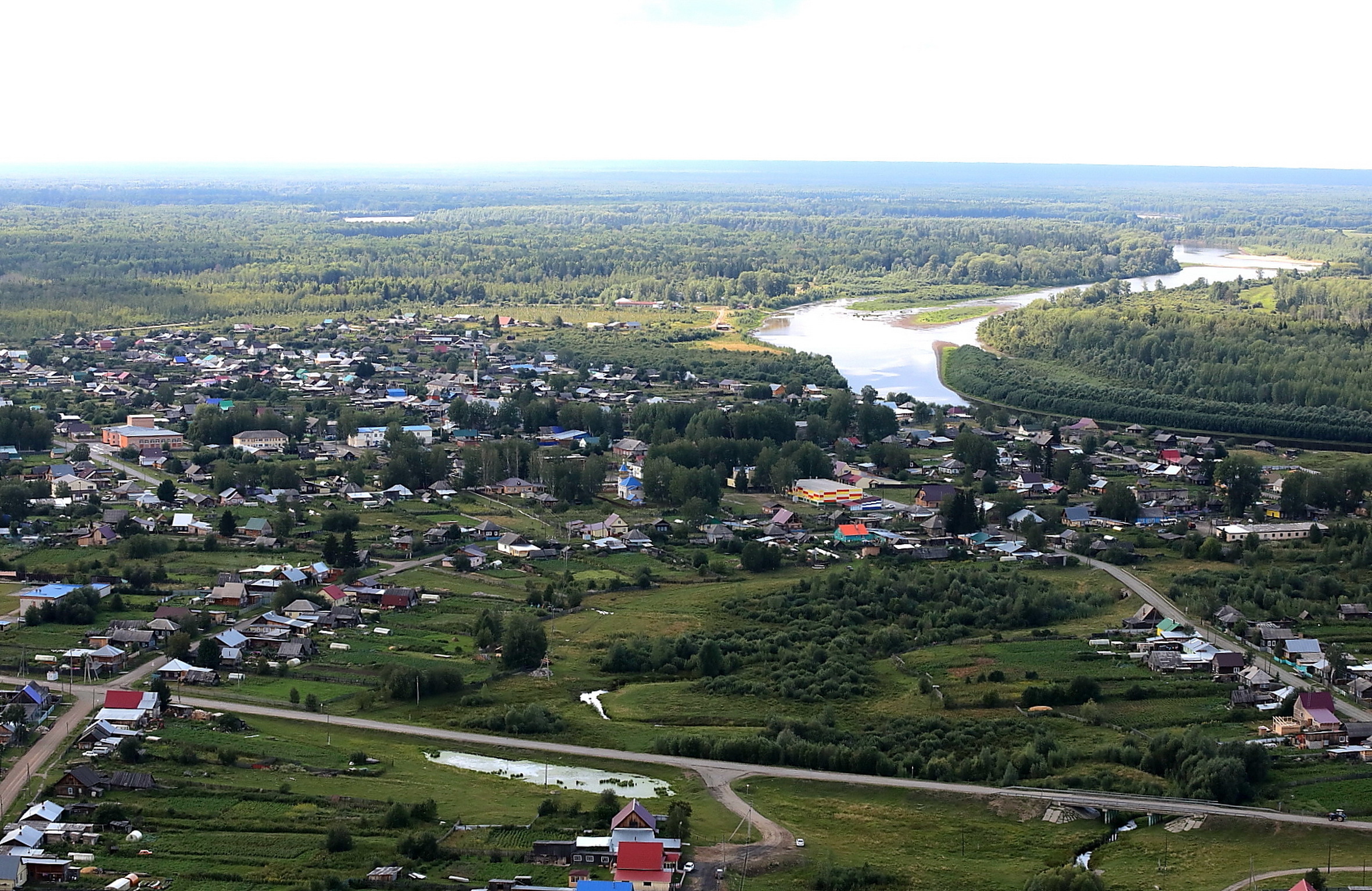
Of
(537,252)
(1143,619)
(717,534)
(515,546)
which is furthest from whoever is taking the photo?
(537,252)

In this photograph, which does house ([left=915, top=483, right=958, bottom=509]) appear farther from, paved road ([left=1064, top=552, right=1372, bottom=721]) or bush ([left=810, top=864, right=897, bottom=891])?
bush ([left=810, top=864, right=897, bottom=891])

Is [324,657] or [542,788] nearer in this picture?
[542,788]

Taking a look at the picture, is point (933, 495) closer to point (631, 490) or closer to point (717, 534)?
point (717, 534)

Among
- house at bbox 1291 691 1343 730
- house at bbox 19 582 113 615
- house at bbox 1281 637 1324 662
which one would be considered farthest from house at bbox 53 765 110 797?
house at bbox 1281 637 1324 662

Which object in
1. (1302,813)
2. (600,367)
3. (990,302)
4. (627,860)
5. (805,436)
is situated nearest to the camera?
(627,860)

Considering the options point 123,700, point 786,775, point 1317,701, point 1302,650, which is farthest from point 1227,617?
point 123,700

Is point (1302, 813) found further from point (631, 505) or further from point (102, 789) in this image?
point (631, 505)

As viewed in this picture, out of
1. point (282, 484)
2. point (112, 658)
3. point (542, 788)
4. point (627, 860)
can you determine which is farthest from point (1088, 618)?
point (282, 484)
